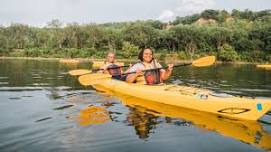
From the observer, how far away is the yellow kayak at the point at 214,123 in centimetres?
654

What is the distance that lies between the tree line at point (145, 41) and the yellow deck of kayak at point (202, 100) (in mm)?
40100

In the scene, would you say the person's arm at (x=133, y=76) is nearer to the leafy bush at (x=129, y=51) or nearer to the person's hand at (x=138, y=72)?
the person's hand at (x=138, y=72)

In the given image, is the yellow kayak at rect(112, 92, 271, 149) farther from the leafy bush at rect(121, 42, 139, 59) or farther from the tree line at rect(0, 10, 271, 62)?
the leafy bush at rect(121, 42, 139, 59)

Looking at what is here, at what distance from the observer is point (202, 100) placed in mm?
8500

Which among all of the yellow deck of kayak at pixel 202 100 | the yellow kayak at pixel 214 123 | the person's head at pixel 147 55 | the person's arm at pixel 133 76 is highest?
the person's head at pixel 147 55

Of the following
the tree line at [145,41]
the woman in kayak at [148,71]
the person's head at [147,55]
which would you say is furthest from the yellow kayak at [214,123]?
the tree line at [145,41]

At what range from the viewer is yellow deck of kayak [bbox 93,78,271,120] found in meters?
7.59

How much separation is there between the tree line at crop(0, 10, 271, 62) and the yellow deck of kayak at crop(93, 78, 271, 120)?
40100 millimetres

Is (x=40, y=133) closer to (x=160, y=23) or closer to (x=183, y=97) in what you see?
(x=183, y=97)

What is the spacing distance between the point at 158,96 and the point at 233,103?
230cm

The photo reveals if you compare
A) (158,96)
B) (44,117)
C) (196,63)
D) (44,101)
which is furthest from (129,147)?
(196,63)

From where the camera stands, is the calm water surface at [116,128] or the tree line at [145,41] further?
the tree line at [145,41]

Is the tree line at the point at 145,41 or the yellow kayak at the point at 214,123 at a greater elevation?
the tree line at the point at 145,41

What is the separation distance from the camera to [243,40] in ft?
174
